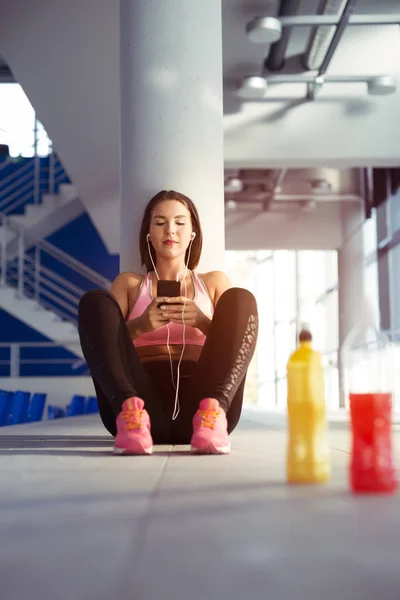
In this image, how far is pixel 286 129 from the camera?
17.4 ft

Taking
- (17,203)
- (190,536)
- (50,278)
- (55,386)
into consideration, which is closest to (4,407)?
(55,386)

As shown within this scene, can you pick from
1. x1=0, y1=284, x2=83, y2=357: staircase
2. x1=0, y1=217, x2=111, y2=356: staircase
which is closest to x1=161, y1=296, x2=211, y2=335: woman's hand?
x1=0, y1=217, x2=111, y2=356: staircase

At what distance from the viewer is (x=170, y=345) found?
80.0 inches

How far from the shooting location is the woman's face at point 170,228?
2.13 m

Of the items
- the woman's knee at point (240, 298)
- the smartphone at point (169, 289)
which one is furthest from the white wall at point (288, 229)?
the woman's knee at point (240, 298)

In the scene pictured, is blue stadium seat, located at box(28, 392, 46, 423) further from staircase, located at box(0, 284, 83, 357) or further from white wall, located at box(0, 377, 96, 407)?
staircase, located at box(0, 284, 83, 357)

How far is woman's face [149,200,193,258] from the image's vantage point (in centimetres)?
213

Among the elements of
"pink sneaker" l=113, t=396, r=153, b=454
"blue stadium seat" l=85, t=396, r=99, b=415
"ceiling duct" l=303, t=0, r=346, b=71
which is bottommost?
"blue stadium seat" l=85, t=396, r=99, b=415

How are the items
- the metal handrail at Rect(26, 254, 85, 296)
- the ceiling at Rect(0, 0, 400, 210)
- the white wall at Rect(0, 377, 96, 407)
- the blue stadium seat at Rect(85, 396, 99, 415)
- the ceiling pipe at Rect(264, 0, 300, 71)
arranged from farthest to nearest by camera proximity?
the metal handrail at Rect(26, 254, 85, 296), the white wall at Rect(0, 377, 96, 407), the blue stadium seat at Rect(85, 396, 99, 415), the ceiling at Rect(0, 0, 400, 210), the ceiling pipe at Rect(264, 0, 300, 71)

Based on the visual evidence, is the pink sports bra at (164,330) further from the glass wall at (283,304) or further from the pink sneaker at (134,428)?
the glass wall at (283,304)

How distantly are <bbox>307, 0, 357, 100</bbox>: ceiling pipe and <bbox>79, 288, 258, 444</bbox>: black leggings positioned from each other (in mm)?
2546

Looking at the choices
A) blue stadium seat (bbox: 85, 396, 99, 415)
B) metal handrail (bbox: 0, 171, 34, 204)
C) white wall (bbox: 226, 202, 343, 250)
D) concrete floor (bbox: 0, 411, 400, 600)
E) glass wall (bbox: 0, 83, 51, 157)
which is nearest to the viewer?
concrete floor (bbox: 0, 411, 400, 600)

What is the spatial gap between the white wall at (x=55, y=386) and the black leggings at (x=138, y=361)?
5.78m

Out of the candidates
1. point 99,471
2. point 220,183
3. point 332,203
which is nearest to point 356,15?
point 220,183
